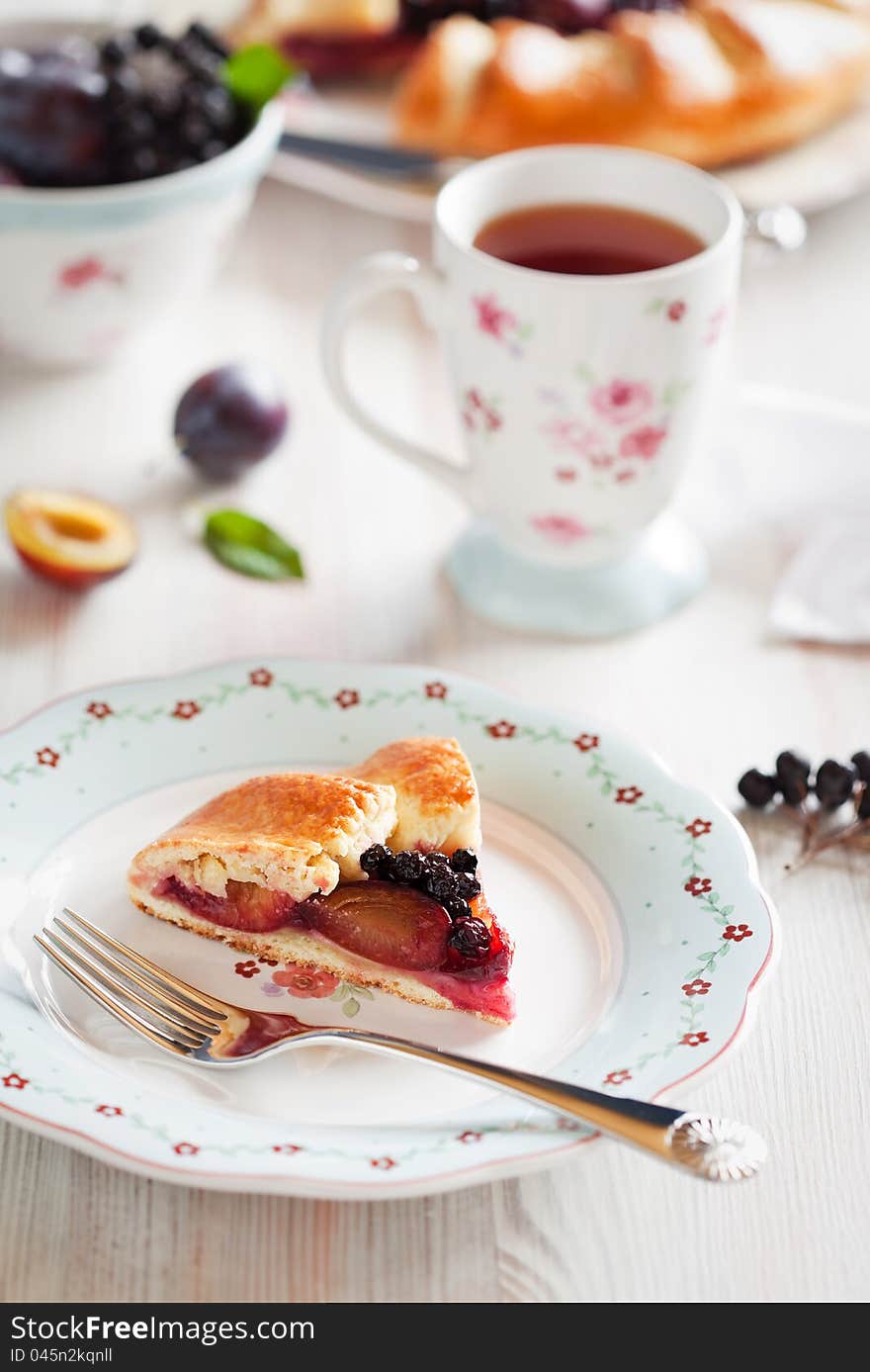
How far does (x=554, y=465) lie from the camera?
227cm

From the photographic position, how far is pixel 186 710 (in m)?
2.03

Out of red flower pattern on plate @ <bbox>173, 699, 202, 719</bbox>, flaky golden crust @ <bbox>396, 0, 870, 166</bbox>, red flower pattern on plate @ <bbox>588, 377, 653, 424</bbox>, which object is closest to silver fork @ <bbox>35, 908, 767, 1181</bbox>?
red flower pattern on plate @ <bbox>173, 699, 202, 719</bbox>

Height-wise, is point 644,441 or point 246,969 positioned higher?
point 644,441

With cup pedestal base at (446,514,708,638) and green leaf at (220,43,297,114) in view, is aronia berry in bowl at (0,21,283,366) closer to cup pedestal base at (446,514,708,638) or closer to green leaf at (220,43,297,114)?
green leaf at (220,43,297,114)

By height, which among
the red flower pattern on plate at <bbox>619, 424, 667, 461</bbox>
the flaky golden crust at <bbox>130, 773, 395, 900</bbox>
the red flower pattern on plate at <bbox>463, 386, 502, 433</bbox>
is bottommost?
the flaky golden crust at <bbox>130, 773, 395, 900</bbox>

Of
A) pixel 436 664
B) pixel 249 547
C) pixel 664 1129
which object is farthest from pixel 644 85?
pixel 664 1129

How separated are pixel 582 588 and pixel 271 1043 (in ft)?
3.56

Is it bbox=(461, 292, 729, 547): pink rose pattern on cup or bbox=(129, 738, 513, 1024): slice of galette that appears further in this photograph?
bbox=(461, 292, 729, 547): pink rose pattern on cup

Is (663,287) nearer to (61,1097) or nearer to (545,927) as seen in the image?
(545,927)

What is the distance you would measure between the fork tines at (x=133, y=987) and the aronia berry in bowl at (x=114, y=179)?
54.7 inches

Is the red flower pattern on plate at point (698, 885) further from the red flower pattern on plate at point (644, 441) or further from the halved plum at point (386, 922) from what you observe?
the red flower pattern on plate at point (644, 441)

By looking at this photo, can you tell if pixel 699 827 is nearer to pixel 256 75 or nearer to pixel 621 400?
pixel 621 400

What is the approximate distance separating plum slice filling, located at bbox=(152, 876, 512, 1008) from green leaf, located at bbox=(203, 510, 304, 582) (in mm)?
844

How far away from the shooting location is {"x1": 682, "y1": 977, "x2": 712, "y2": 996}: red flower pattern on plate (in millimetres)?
1583
